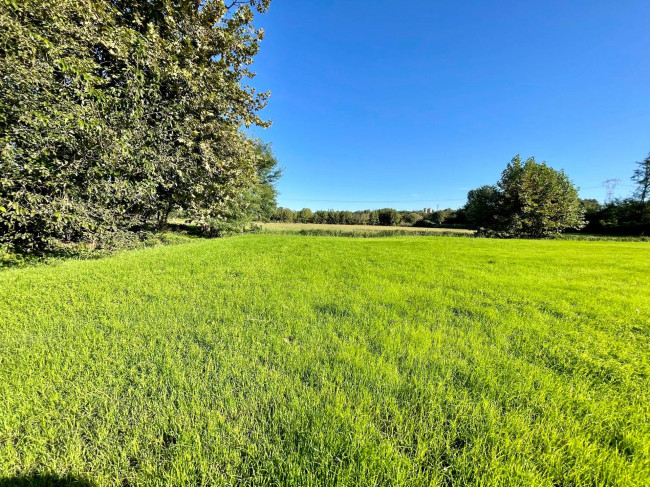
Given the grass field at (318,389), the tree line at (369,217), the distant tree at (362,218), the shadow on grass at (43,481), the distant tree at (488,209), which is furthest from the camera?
the distant tree at (362,218)

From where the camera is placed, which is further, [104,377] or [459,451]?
[104,377]

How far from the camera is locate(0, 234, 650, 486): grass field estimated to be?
147 centimetres

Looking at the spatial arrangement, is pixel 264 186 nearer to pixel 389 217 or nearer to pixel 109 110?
pixel 109 110

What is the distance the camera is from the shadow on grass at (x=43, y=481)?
4.41ft

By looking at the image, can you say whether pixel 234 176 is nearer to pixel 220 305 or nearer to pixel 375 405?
pixel 220 305

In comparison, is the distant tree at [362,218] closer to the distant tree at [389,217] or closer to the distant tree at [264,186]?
the distant tree at [389,217]

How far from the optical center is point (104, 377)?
85.5 inches

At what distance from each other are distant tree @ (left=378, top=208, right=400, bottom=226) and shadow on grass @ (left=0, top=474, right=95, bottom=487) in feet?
219

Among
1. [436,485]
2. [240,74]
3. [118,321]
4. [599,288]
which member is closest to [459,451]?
[436,485]

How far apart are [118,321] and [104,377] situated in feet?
4.43

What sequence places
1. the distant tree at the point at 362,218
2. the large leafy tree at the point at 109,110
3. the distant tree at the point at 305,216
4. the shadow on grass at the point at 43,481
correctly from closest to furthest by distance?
the shadow on grass at the point at 43,481 < the large leafy tree at the point at 109,110 < the distant tree at the point at 362,218 < the distant tree at the point at 305,216

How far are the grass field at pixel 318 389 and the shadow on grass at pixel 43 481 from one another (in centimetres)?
1

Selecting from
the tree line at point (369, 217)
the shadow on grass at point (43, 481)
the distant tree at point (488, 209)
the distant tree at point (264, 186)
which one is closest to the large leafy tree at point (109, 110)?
the shadow on grass at point (43, 481)

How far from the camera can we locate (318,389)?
6.94 feet
